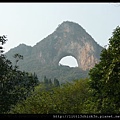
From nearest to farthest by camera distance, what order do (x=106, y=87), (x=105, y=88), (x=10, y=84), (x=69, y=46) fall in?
(x=10, y=84), (x=106, y=87), (x=105, y=88), (x=69, y=46)

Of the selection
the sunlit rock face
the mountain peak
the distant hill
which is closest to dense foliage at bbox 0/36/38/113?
the distant hill

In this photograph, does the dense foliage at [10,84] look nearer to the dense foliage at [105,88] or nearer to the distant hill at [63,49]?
the dense foliage at [105,88]

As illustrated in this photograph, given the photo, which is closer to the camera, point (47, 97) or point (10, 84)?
point (10, 84)

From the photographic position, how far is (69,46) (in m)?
92.0

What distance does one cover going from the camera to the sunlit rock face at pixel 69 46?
87250mm

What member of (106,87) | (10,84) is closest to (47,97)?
(106,87)

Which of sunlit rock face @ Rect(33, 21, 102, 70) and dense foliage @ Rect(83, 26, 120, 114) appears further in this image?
sunlit rock face @ Rect(33, 21, 102, 70)

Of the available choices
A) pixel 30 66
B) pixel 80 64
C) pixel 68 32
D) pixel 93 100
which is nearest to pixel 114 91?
pixel 93 100

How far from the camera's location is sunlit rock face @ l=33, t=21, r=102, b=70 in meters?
87.2

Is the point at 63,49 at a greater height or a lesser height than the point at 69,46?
lesser

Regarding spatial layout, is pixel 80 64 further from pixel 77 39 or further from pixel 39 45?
pixel 39 45

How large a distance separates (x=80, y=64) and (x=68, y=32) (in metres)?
14.0

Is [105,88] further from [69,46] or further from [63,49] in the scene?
Answer: [69,46]

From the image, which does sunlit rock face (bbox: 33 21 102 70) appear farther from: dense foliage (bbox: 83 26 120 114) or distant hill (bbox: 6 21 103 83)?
dense foliage (bbox: 83 26 120 114)
